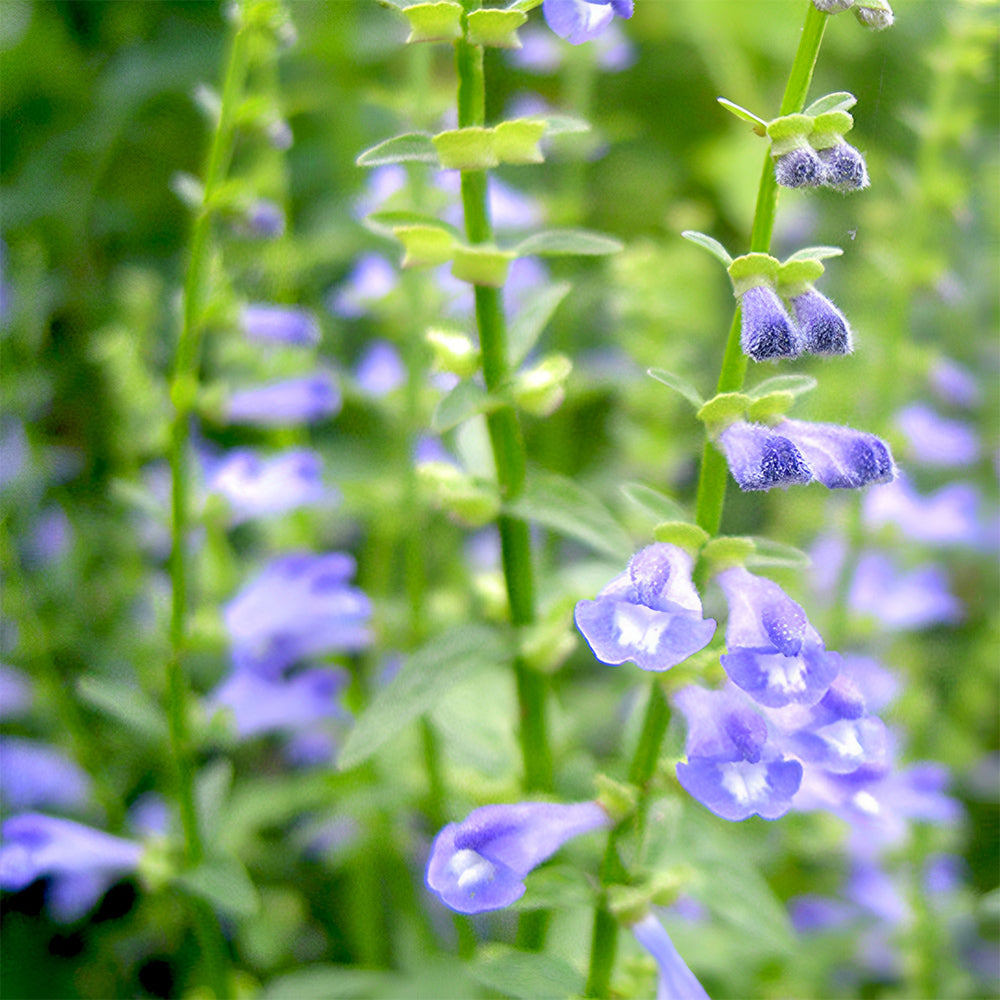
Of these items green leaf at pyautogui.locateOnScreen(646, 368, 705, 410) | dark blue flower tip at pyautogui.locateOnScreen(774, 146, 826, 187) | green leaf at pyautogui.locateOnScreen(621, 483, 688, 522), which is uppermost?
dark blue flower tip at pyautogui.locateOnScreen(774, 146, 826, 187)

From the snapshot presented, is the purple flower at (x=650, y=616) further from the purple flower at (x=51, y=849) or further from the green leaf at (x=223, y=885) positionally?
the purple flower at (x=51, y=849)

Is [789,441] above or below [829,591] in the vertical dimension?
above

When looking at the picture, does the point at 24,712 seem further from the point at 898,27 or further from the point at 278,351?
the point at 898,27

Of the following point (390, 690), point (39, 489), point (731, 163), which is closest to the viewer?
point (390, 690)

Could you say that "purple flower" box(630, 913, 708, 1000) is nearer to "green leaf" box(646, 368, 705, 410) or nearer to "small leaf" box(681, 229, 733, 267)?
"green leaf" box(646, 368, 705, 410)

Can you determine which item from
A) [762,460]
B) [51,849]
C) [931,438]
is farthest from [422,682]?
[931,438]

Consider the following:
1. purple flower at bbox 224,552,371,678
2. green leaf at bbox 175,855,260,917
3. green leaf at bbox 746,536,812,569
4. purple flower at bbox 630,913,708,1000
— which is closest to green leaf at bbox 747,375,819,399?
green leaf at bbox 746,536,812,569

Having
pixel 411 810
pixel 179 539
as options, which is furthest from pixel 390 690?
pixel 411 810

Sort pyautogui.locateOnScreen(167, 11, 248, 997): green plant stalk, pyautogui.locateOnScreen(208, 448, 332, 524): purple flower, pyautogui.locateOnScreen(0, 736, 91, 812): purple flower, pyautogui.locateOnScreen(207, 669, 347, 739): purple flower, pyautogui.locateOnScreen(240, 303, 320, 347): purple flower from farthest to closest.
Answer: pyautogui.locateOnScreen(0, 736, 91, 812): purple flower
pyautogui.locateOnScreen(207, 669, 347, 739): purple flower
pyautogui.locateOnScreen(208, 448, 332, 524): purple flower
pyautogui.locateOnScreen(240, 303, 320, 347): purple flower
pyautogui.locateOnScreen(167, 11, 248, 997): green plant stalk
